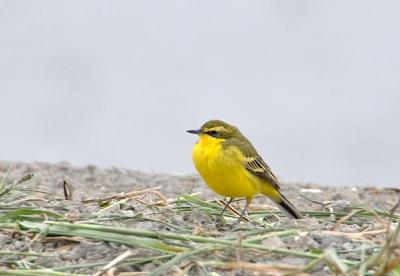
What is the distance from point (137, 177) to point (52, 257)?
706 cm

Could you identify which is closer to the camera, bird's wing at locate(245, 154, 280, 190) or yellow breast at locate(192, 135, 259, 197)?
yellow breast at locate(192, 135, 259, 197)

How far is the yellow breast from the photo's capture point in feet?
27.2

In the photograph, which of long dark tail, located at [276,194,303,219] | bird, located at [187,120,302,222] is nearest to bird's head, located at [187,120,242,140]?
bird, located at [187,120,302,222]

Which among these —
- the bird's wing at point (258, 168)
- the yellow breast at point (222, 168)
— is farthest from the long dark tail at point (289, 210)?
the yellow breast at point (222, 168)

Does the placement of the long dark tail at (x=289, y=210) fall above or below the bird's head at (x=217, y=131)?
below

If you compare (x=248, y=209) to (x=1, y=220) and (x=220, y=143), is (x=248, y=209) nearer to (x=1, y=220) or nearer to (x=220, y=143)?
(x=220, y=143)

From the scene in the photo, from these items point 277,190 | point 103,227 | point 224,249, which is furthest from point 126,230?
point 277,190

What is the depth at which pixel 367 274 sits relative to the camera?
18.7 ft

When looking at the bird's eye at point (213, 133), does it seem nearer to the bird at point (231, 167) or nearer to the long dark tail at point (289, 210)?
the bird at point (231, 167)

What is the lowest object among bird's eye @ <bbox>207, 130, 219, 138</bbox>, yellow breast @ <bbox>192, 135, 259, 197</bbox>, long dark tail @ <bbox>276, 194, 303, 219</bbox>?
long dark tail @ <bbox>276, 194, 303, 219</bbox>

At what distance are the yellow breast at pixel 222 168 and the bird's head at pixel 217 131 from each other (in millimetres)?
68

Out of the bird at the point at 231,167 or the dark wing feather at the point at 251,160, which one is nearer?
the bird at the point at 231,167

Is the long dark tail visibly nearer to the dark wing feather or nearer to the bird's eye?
the dark wing feather

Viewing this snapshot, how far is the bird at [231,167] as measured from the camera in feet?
27.2
